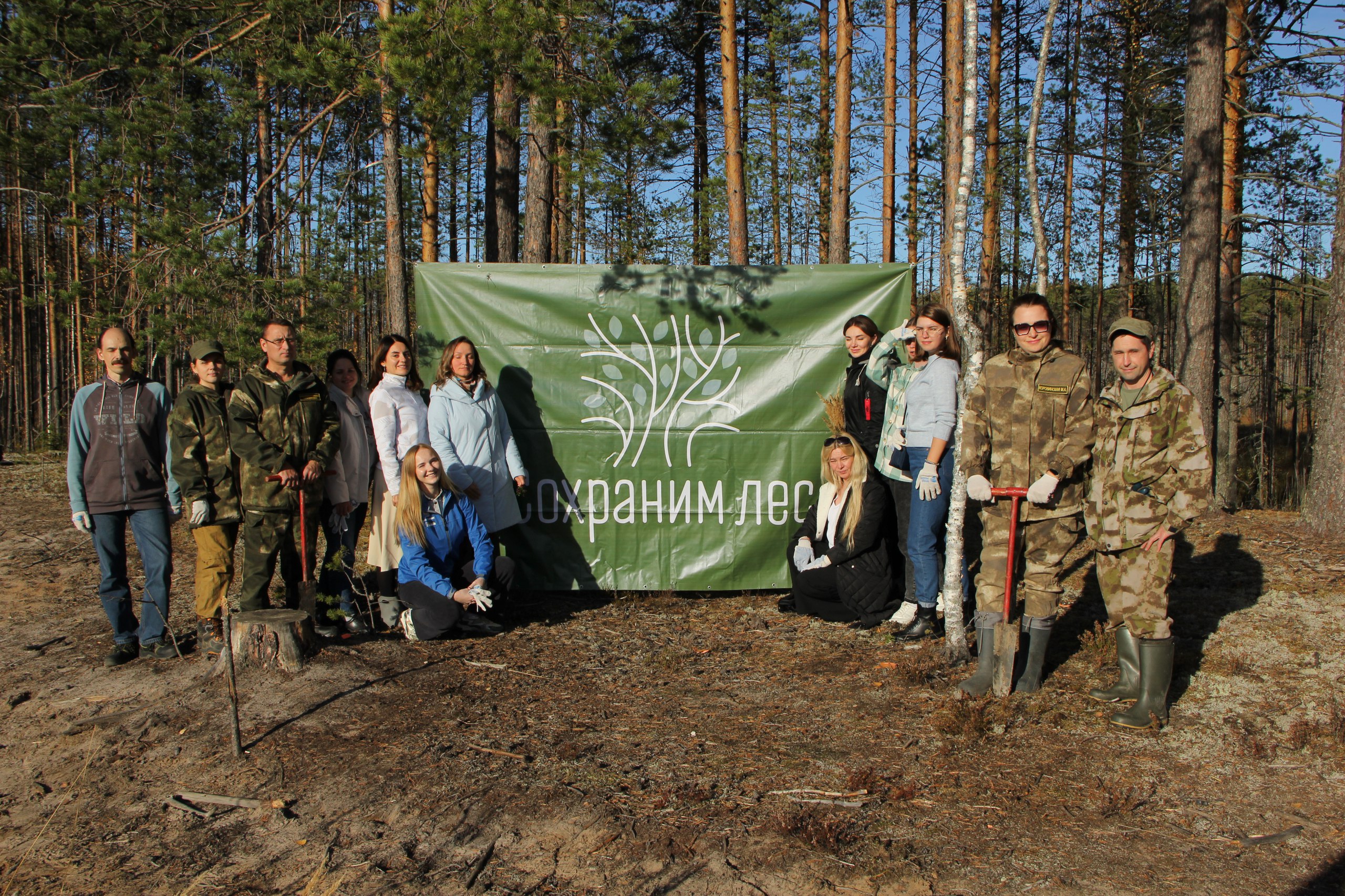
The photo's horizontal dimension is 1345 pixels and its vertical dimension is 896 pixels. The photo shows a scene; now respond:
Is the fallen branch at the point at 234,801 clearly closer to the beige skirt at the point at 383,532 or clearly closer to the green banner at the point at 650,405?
the beige skirt at the point at 383,532

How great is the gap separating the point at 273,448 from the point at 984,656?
12.5 ft

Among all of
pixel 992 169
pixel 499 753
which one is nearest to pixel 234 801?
pixel 499 753

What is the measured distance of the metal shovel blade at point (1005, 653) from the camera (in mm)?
3791

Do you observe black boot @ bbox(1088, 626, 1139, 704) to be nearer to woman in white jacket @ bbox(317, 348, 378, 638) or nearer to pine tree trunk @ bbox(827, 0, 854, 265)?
woman in white jacket @ bbox(317, 348, 378, 638)

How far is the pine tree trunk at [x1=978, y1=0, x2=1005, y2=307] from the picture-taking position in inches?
553

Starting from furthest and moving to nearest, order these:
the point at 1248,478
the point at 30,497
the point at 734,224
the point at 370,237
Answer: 1. the point at 370,237
2. the point at 1248,478
3. the point at 734,224
4. the point at 30,497

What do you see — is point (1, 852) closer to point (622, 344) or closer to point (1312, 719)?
point (622, 344)

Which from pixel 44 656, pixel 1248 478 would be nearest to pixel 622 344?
pixel 44 656

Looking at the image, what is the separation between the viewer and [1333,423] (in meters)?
5.68

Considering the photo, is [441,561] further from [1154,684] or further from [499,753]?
[1154,684]

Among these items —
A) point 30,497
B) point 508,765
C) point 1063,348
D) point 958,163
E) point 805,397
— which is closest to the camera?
point 508,765

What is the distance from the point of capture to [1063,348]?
152 inches

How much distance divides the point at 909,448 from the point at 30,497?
10486mm

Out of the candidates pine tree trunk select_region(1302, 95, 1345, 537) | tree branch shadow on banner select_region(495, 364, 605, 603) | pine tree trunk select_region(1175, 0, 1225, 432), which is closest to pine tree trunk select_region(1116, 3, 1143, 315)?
pine tree trunk select_region(1175, 0, 1225, 432)
